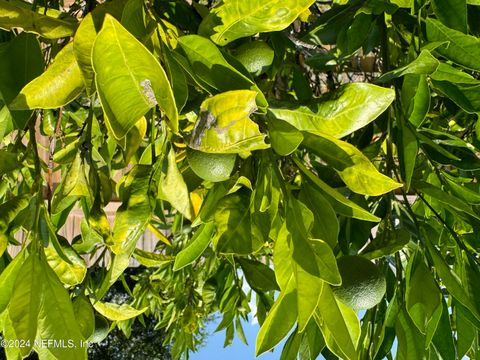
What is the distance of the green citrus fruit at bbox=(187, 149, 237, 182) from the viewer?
1.75 ft

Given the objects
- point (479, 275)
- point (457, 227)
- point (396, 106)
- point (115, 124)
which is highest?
point (115, 124)

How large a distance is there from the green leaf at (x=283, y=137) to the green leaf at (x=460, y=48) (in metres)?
0.23

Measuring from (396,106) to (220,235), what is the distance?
301 millimetres

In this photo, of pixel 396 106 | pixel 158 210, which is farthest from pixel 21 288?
pixel 158 210

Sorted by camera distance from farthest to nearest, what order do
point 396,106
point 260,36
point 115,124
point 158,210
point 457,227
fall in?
point 158,210, point 457,227, point 260,36, point 396,106, point 115,124

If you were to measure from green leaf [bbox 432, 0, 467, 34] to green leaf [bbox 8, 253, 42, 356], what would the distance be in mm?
435

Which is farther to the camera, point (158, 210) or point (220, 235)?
point (158, 210)

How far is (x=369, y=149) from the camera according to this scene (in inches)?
31.4

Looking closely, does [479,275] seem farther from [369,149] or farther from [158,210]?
[158,210]

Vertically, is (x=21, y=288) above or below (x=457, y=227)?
above

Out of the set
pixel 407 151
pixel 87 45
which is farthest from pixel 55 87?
pixel 407 151

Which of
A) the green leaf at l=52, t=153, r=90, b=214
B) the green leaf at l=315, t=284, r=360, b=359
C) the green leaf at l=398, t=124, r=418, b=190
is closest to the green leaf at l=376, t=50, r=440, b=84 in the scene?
the green leaf at l=398, t=124, r=418, b=190

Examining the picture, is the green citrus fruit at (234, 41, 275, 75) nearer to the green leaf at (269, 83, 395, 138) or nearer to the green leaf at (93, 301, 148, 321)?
the green leaf at (269, 83, 395, 138)

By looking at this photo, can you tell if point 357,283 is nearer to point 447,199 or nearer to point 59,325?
point 447,199
